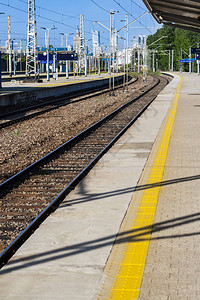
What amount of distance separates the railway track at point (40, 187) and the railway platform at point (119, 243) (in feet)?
0.78

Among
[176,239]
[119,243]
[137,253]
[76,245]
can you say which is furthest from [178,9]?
[137,253]

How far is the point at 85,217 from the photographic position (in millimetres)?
6895

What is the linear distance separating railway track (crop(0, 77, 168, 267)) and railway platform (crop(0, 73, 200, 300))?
0.24 metres

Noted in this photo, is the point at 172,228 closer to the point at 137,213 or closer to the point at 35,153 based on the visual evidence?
the point at 137,213

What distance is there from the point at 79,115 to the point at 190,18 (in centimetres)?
772

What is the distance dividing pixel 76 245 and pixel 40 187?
3.58 meters

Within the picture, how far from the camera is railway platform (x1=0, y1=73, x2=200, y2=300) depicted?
4.62m

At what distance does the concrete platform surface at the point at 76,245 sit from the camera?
4656mm

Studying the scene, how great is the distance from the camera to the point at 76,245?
5773 millimetres

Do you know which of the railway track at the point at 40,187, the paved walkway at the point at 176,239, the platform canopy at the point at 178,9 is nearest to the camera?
the paved walkway at the point at 176,239

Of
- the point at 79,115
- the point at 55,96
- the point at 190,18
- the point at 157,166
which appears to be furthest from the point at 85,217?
the point at 55,96

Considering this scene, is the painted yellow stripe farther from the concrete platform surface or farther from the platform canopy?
the platform canopy

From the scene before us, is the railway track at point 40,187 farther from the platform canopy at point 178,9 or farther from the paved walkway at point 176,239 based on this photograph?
the platform canopy at point 178,9

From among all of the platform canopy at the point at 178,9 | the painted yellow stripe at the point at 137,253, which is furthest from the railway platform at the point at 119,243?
the platform canopy at the point at 178,9
